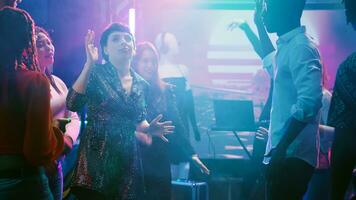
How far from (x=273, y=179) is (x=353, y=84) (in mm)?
698

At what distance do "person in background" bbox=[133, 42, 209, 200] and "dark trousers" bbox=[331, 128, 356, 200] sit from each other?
1610mm

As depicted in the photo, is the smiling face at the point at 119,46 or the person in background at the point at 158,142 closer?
the smiling face at the point at 119,46

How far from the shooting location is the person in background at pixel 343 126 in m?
2.40

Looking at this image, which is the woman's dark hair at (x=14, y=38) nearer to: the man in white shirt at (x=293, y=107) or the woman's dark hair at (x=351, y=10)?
the man in white shirt at (x=293, y=107)

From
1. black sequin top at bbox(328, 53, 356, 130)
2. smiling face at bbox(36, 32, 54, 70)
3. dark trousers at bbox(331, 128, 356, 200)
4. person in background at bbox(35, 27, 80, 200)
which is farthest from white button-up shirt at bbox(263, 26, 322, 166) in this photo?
smiling face at bbox(36, 32, 54, 70)

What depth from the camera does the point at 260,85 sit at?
298 inches

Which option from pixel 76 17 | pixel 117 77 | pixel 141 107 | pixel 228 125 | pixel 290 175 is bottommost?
pixel 228 125

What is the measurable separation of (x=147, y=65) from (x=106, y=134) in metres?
1.66

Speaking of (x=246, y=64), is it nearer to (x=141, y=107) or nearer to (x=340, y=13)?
(x=340, y=13)

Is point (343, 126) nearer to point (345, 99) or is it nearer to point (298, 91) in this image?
point (345, 99)

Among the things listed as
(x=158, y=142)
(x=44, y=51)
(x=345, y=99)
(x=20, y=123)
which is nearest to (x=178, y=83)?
(x=158, y=142)

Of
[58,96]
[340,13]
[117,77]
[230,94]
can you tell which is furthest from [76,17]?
[340,13]

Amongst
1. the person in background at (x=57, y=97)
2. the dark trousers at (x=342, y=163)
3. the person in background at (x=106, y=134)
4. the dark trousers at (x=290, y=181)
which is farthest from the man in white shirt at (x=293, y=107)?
the person in background at (x=57, y=97)

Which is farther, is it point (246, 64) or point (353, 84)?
point (246, 64)
